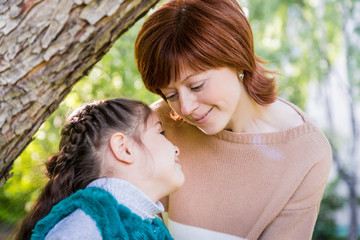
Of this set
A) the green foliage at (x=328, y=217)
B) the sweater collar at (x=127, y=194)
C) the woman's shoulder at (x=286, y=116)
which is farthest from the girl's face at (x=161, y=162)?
the green foliage at (x=328, y=217)

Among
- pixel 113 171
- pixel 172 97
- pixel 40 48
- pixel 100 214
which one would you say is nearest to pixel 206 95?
pixel 172 97

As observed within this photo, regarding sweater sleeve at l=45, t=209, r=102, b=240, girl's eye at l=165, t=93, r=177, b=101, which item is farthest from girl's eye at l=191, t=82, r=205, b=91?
sweater sleeve at l=45, t=209, r=102, b=240

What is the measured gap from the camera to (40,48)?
1264 mm

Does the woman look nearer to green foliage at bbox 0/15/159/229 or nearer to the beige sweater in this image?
the beige sweater

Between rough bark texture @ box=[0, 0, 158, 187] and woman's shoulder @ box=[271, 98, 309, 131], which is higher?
rough bark texture @ box=[0, 0, 158, 187]

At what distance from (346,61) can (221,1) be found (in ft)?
16.8

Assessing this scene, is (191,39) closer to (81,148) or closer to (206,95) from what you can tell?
(206,95)

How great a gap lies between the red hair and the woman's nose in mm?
91

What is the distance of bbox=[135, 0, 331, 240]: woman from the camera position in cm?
194

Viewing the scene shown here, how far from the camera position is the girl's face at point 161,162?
5.89ft

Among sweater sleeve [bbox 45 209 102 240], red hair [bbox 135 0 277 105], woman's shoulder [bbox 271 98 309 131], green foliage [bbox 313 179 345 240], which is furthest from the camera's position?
green foliage [bbox 313 179 345 240]

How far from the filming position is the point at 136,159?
1773mm

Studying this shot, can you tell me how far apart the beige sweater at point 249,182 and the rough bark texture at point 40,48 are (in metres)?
1.13

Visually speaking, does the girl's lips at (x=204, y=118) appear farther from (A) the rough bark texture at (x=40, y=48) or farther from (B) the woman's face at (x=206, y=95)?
(A) the rough bark texture at (x=40, y=48)
